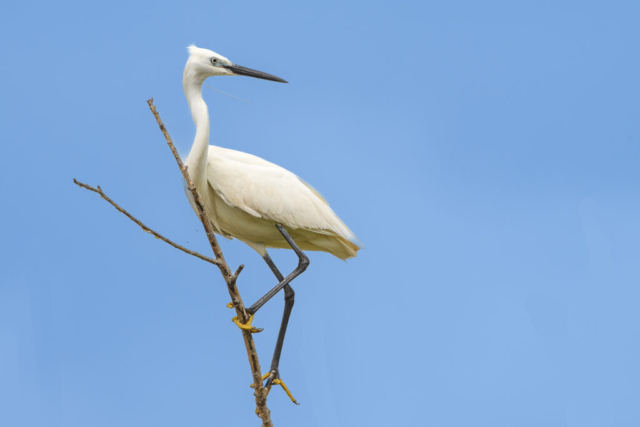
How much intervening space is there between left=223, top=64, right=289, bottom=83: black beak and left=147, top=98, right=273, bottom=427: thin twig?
1250mm

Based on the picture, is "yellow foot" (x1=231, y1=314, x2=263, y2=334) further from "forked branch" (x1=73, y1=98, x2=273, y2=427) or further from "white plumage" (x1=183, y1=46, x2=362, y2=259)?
"white plumage" (x1=183, y1=46, x2=362, y2=259)

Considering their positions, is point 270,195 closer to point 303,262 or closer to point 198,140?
point 303,262

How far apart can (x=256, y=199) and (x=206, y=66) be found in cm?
117

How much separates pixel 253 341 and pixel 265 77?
7.57ft

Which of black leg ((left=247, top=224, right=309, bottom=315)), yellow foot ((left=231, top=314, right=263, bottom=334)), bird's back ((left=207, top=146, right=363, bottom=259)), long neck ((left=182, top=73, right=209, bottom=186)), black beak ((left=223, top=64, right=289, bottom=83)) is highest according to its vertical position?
black beak ((left=223, top=64, right=289, bottom=83))

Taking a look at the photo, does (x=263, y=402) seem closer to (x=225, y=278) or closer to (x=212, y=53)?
(x=225, y=278)

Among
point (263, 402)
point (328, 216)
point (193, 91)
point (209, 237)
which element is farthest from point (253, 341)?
point (193, 91)

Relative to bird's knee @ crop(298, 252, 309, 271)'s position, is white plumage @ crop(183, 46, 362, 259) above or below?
above

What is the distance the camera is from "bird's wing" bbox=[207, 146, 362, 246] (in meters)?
5.93

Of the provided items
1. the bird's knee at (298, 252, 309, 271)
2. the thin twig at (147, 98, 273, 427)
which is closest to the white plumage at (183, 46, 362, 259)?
the bird's knee at (298, 252, 309, 271)

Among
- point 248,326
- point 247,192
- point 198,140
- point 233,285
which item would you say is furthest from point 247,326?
point 198,140

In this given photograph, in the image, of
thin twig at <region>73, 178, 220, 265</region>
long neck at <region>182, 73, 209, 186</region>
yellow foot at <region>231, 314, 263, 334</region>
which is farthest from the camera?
long neck at <region>182, 73, 209, 186</region>

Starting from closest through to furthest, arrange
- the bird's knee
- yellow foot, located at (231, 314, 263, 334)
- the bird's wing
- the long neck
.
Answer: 1. yellow foot, located at (231, 314, 263, 334)
2. the long neck
3. the bird's wing
4. the bird's knee

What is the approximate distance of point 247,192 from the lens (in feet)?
19.5
